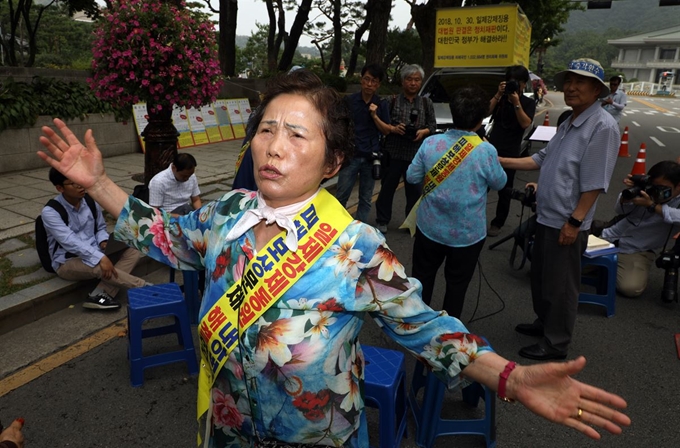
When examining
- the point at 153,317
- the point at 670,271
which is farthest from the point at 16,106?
the point at 670,271

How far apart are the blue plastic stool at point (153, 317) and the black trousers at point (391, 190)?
3.39 meters

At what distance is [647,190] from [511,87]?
6.86 ft

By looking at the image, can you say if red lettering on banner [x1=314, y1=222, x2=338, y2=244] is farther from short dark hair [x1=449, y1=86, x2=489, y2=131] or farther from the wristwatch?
the wristwatch

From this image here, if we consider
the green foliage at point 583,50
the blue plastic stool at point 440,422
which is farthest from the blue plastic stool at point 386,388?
the green foliage at point 583,50

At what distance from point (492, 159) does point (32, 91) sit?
8.09 meters

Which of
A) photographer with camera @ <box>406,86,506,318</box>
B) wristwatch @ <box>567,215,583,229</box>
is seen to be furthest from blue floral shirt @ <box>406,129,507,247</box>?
wristwatch @ <box>567,215,583,229</box>

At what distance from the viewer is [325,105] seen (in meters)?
1.46

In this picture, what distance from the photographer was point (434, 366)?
54.3 inches

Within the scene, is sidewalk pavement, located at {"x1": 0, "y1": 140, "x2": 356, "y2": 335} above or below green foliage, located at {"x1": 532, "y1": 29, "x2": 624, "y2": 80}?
below

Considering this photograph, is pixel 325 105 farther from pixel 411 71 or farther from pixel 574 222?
pixel 411 71

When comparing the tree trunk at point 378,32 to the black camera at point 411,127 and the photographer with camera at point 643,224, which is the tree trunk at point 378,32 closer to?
the black camera at point 411,127

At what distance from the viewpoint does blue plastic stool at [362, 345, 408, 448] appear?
2367mm

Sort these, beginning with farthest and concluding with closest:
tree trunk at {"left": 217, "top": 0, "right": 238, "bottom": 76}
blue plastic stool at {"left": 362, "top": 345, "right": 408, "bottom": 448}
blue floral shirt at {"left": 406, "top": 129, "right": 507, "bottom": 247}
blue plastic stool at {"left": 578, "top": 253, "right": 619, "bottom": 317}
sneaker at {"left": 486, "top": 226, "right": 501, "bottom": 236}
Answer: tree trunk at {"left": 217, "top": 0, "right": 238, "bottom": 76} < sneaker at {"left": 486, "top": 226, "right": 501, "bottom": 236} < blue plastic stool at {"left": 578, "top": 253, "right": 619, "bottom": 317} < blue floral shirt at {"left": 406, "top": 129, "right": 507, "bottom": 247} < blue plastic stool at {"left": 362, "top": 345, "right": 408, "bottom": 448}

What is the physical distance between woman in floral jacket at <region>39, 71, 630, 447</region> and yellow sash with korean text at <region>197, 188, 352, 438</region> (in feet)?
0.03
